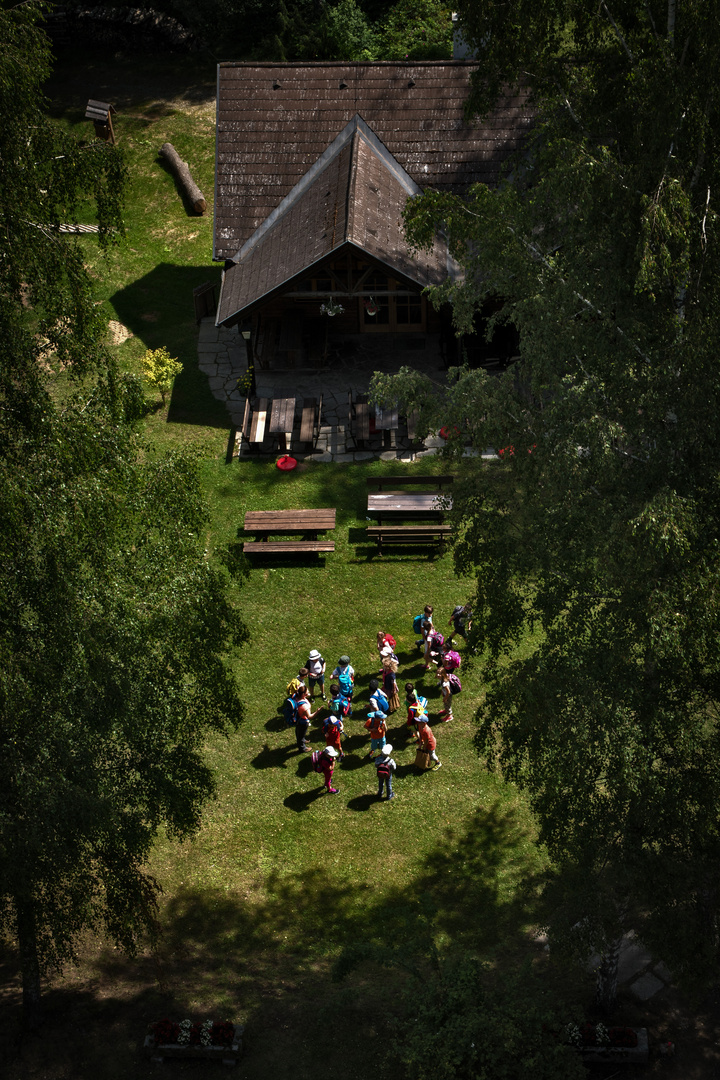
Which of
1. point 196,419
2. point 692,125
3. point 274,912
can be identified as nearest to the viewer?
point 692,125

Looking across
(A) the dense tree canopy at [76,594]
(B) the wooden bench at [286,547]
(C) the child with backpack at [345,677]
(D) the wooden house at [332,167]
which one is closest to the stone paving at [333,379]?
(D) the wooden house at [332,167]

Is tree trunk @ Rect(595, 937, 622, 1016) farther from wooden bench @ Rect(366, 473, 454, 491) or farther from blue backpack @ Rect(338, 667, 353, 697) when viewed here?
wooden bench @ Rect(366, 473, 454, 491)

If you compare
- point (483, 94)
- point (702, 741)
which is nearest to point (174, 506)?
point (702, 741)

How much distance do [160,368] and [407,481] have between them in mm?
7086

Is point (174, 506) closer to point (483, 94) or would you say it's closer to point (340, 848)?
point (340, 848)

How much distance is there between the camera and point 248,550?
20.9 meters

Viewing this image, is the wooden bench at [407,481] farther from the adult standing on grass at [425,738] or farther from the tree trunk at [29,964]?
the tree trunk at [29,964]

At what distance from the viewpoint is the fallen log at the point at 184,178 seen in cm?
3056

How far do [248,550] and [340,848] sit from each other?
721 centimetres

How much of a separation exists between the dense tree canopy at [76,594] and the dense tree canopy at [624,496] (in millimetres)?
3691

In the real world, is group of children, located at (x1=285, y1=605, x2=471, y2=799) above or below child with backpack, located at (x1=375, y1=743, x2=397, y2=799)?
above

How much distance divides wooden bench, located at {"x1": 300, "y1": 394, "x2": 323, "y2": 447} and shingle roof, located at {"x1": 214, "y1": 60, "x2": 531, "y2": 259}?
4.70 meters

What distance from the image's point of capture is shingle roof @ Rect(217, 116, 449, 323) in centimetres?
2302

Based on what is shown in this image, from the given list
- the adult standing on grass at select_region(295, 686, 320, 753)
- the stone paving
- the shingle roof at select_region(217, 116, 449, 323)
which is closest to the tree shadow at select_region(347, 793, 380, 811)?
the adult standing on grass at select_region(295, 686, 320, 753)
